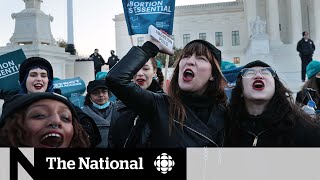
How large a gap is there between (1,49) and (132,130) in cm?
1116

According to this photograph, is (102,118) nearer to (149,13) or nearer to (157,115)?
(149,13)

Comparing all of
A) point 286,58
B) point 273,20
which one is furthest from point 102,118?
point 273,20

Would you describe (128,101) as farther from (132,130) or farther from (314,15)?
(314,15)

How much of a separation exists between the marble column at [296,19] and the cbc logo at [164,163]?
140 ft

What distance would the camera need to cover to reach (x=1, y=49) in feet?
42.7

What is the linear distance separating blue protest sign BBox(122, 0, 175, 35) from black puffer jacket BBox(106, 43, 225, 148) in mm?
2267

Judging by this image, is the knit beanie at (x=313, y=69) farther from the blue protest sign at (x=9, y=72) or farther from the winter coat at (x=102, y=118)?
the blue protest sign at (x=9, y=72)

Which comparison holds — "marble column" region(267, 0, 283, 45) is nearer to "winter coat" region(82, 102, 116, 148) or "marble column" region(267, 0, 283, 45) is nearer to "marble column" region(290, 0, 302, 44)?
"marble column" region(290, 0, 302, 44)

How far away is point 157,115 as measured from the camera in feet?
8.43

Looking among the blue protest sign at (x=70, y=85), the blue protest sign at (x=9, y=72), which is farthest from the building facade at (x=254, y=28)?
the blue protest sign at (x=70, y=85)

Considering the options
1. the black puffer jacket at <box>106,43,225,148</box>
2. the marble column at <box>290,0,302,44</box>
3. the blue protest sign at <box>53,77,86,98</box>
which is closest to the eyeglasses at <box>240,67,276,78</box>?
the black puffer jacket at <box>106,43,225,148</box>

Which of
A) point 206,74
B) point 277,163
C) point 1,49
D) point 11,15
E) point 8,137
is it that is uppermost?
point 11,15

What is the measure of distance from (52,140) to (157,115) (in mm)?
811

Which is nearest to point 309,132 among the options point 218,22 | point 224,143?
point 224,143
